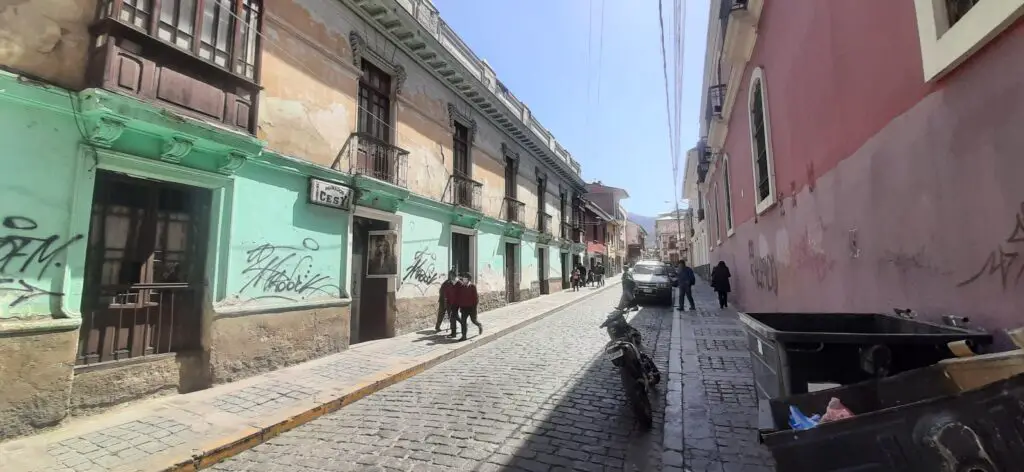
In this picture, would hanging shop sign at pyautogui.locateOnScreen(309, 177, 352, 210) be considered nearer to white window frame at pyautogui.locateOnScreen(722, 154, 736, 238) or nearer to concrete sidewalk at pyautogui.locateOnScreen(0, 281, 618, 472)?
concrete sidewalk at pyautogui.locateOnScreen(0, 281, 618, 472)

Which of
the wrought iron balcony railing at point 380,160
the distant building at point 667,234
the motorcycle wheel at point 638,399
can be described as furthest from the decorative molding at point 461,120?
the distant building at point 667,234

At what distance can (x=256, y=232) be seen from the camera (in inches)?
255

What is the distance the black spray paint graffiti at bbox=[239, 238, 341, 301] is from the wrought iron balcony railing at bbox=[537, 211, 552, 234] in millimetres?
12512

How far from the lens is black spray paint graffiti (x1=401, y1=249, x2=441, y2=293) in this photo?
1017cm

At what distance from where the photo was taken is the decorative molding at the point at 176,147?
5.34 m

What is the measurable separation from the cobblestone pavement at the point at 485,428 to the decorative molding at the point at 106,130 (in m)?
3.85

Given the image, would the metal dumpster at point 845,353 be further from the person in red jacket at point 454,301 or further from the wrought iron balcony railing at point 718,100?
the wrought iron balcony railing at point 718,100

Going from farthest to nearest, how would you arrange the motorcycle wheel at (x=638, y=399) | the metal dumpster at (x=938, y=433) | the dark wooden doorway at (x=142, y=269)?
the dark wooden doorway at (x=142, y=269) → the motorcycle wheel at (x=638, y=399) → the metal dumpster at (x=938, y=433)

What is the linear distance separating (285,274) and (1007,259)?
7.86m

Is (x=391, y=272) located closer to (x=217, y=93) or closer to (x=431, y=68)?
(x=217, y=93)

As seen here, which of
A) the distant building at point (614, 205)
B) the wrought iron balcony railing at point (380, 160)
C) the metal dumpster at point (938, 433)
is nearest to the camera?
the metal dumpster at point (938, 433)

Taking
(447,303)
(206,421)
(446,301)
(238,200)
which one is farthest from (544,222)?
(206,421)

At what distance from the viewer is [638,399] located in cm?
408

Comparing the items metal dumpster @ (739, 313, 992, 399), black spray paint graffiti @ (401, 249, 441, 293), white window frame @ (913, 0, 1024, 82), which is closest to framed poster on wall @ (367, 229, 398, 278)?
black spray paint graffiti @ (401, 249, 441, 293)
